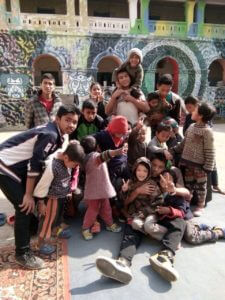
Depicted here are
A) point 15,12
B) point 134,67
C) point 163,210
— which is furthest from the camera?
point 15,12

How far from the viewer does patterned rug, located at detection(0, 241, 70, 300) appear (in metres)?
2.23

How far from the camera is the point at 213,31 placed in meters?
14.2

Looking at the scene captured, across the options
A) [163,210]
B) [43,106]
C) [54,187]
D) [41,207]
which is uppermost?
[43,106]

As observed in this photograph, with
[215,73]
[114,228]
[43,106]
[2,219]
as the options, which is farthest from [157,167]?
[215,73]

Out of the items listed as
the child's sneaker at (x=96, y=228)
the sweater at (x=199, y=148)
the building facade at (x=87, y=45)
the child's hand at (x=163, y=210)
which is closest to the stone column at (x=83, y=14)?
the building facade at (x=87, y=45)

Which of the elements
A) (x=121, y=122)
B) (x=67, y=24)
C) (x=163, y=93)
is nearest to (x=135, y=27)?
(x=67, y=24)

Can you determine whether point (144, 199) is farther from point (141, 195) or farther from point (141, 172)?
point (141, 172)

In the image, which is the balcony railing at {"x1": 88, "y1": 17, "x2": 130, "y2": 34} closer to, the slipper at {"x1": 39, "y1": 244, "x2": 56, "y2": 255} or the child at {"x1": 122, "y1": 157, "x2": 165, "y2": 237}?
the child at {"x1": 122, "y1": 157, "x2": 165, "y2": 237}

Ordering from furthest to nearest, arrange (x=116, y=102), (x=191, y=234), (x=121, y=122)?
1. (x=116, y=102)
2. (x=121, y=122)
3. (x=191, y=234)

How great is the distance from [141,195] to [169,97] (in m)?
1.63

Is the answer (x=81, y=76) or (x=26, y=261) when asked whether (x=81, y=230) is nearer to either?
(x=26, y=261)

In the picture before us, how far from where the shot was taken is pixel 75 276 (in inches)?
96.2

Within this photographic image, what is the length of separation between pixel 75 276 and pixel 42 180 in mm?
871

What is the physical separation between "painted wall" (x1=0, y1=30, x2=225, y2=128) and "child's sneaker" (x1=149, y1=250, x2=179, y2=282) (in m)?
11.2
